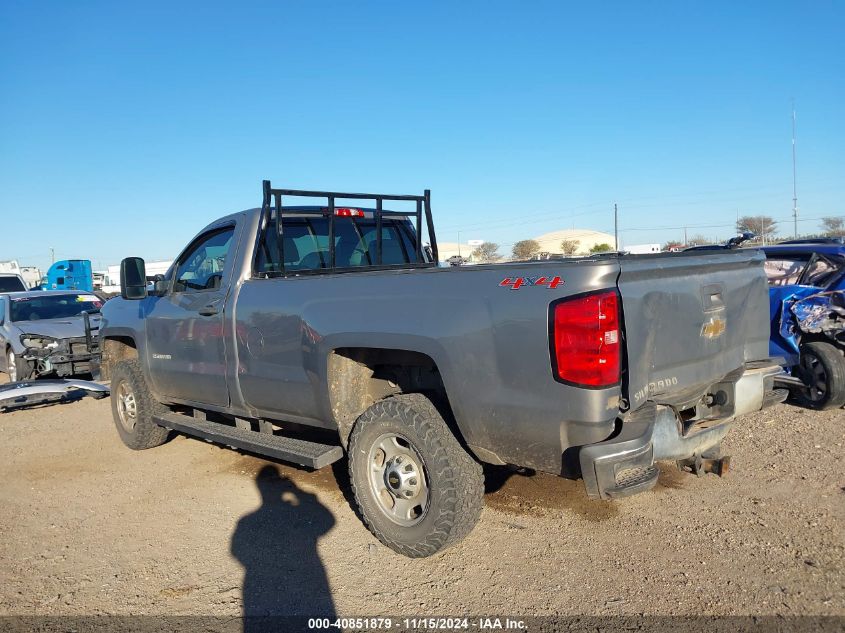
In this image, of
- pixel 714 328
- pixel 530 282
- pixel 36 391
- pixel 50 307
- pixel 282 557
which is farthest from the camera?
pixel 50 307

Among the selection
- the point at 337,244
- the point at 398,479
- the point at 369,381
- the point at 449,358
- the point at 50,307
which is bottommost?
the point at 398,479

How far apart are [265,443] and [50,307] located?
9253 millimetres

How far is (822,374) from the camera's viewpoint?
673cm

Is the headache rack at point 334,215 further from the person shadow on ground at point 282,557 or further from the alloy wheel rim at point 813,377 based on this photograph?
the alloy wheel rim at point 813,377

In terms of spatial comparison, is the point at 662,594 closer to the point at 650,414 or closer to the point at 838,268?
the point at 650,414

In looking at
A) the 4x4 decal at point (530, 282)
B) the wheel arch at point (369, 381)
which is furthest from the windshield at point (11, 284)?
the 4x4 decal at point (530, 282)

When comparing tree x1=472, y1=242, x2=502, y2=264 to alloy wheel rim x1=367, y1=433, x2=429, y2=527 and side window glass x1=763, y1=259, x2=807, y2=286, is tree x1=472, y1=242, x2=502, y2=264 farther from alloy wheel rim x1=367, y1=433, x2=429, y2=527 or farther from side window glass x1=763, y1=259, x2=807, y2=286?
alloy wheel rim x1=367, y1=433, x2=429, y2=527

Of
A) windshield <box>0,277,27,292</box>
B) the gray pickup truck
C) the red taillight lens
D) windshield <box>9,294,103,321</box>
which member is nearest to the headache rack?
the gray pickup truck

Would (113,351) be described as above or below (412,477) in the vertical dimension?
above

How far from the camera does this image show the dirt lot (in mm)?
3439

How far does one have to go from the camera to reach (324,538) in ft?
14.1

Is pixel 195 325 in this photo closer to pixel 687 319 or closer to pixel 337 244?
pixel 337 244

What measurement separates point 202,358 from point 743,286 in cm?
409

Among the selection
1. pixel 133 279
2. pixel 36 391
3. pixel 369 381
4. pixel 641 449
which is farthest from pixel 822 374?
pixel 36 391
